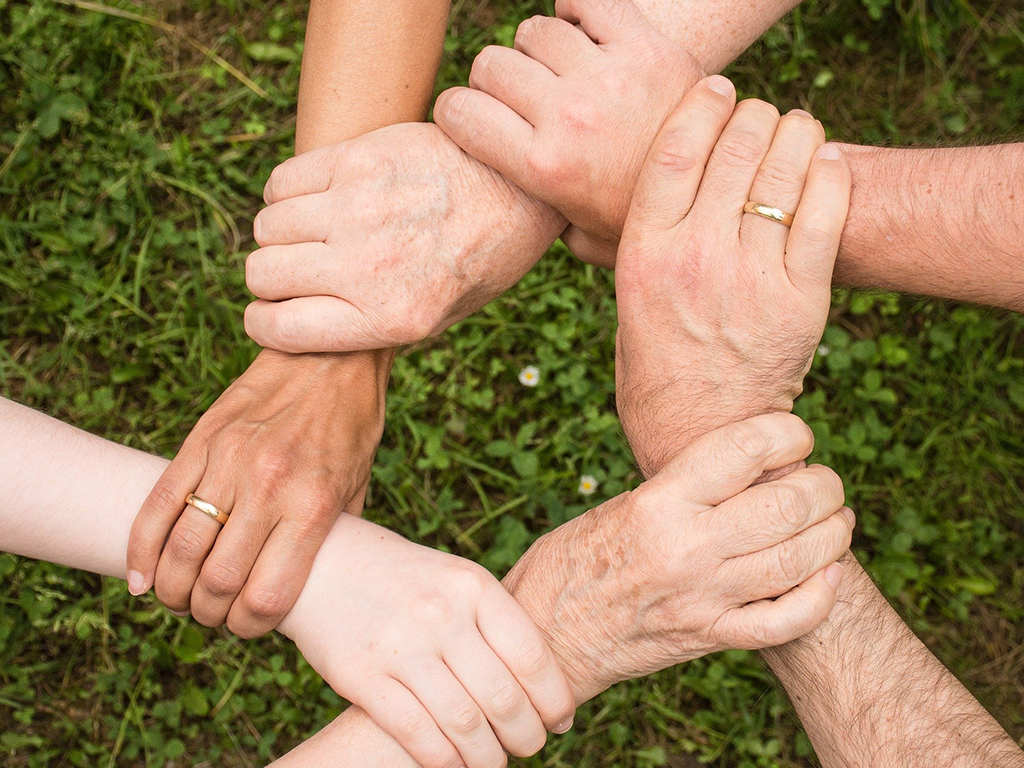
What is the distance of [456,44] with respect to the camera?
3.48 metres

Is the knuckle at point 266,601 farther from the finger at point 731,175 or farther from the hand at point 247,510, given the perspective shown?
the finger at point 731,175

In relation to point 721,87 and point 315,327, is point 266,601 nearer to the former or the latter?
point 315,327

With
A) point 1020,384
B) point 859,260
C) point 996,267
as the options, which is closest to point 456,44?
point 859,260

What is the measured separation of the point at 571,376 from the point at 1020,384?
176cm

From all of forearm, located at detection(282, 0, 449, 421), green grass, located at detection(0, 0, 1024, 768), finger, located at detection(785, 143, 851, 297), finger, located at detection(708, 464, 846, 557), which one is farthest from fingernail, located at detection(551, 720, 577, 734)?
finger, located at detection(785, 143, 851, 297)

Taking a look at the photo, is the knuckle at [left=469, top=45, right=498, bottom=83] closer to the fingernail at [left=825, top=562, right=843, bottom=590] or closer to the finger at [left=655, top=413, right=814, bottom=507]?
the finger at [left=655, top=413, right=814, bottom=507]

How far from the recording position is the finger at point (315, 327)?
2170mm

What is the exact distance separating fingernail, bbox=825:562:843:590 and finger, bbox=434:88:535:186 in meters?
1.20

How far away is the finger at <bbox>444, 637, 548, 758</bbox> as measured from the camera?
1919 millimetres

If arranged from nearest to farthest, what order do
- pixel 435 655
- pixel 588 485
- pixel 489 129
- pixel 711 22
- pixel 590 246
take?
pixel 435 655
pixel 489 129
pixel 711 22
pixel 590 246
pixel 588 485

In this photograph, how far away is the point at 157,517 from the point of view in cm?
199

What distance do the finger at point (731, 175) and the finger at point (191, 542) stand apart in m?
1.34

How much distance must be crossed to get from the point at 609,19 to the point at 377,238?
2.72ft

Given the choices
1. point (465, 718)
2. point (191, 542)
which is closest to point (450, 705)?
point (465, 718)
